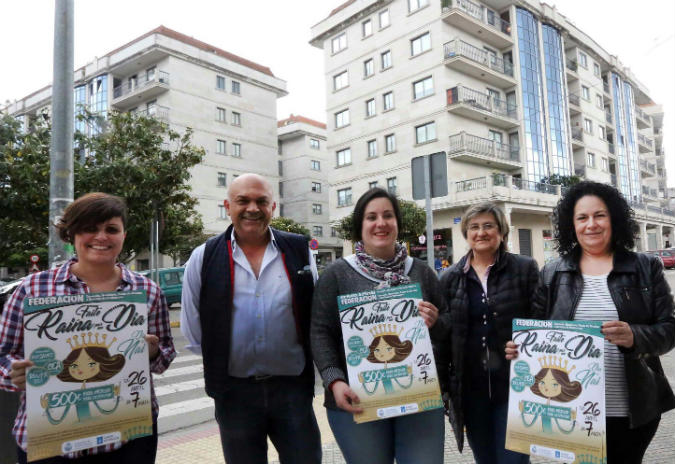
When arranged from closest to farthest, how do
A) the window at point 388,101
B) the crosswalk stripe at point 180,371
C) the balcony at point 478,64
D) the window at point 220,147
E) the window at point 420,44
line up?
the crosswalk stripe at point 180,371 < the balcony at point 478,64 < the window at point 420,44 < the window at point 388,101 < the window at point 220,147

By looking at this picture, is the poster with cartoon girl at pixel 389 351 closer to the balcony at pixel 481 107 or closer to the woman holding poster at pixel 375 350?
the woman holding poster at pixel 375 350

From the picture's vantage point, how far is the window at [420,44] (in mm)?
29562

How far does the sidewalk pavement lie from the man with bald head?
151cm

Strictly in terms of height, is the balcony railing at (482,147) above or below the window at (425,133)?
below

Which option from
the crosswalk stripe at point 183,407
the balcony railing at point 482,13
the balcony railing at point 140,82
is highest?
the balcony railing at point 482,13

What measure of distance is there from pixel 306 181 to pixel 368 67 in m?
16.6

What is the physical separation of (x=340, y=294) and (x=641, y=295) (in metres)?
1.50

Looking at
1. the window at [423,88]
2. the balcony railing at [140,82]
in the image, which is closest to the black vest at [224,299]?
the window at [423,88]

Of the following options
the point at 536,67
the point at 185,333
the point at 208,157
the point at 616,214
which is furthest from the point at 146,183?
the point at 536,67

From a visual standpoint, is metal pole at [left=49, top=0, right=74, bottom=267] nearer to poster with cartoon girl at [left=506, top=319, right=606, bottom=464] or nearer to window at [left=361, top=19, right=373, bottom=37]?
poster with cartoon girl at [left=506, top=319, right=606, bottom=464]

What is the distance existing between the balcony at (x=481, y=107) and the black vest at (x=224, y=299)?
90.2 ft

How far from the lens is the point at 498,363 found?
269 centimetres

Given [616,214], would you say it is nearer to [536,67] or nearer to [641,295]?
[641,295]

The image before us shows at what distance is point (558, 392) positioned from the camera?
2297mm
